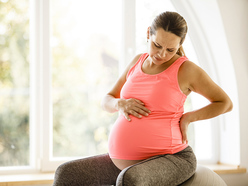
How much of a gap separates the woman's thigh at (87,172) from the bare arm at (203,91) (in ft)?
1.26

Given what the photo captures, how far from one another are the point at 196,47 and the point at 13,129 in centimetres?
158

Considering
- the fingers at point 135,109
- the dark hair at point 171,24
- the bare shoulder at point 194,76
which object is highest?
the dark hair at point 171,24

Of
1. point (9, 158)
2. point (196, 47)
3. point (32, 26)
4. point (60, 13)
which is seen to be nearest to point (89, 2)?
point (60, 13)

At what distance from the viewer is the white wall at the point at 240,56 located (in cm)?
262

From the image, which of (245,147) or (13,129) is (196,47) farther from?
(13,129)

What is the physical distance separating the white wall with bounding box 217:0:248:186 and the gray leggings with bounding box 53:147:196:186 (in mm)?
1219

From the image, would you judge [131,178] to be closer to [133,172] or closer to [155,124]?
[133,172]

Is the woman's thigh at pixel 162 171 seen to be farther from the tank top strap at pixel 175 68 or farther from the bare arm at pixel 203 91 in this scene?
the tank top strap at pixel 175 68

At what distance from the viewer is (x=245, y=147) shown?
2660 millimetres

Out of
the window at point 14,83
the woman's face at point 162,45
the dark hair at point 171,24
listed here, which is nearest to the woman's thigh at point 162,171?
A: the woman's face at point 162,45

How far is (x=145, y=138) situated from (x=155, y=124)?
0.25ft

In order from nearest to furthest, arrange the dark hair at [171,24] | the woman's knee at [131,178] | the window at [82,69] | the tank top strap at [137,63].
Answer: the woman's knee at [131,178], the dark hair at [171,24], the tank top strap at [137,63], the window at [82,69]

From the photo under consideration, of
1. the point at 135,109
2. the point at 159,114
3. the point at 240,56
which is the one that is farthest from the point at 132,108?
the point at 240,56

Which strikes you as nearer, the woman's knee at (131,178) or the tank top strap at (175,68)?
the woman's knee at (131,178)
